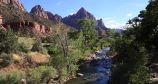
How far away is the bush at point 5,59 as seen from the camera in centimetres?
6247

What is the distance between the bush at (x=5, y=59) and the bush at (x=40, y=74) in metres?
10.8

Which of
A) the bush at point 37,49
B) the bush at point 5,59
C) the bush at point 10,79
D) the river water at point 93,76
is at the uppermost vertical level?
the bush at point 37,49

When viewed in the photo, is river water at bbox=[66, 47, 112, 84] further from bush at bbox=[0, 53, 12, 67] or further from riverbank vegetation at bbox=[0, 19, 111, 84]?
bush at bbox=[0, 53, 12, 67]

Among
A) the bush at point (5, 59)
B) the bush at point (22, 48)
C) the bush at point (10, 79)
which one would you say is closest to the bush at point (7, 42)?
the bush at point (22, 48)

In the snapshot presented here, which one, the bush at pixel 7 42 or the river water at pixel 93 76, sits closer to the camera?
the river water at pixel 93 76

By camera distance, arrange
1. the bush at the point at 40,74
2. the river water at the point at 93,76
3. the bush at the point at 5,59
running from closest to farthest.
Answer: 1. the bush at the point at 40,74
2. the river water at the point at 93,76
3. the bush at the point at 5,59

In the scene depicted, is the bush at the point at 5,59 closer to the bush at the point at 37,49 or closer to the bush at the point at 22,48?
the bush at the point at 22,48

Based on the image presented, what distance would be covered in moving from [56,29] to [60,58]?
36.5 feet

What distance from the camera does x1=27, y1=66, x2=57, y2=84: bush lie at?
162 feet

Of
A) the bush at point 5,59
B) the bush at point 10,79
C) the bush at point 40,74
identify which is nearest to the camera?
the bush at point 10,79

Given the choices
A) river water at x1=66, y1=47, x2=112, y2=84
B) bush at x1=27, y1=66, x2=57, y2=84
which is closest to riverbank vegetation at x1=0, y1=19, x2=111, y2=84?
bush at x1=27, y1=66, x2=57, y2=84

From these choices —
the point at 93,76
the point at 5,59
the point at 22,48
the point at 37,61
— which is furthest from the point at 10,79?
the point at 22,48

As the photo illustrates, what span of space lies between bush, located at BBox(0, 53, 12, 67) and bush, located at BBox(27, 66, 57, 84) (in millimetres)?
10784

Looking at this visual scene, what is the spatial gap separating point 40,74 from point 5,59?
14274mm
